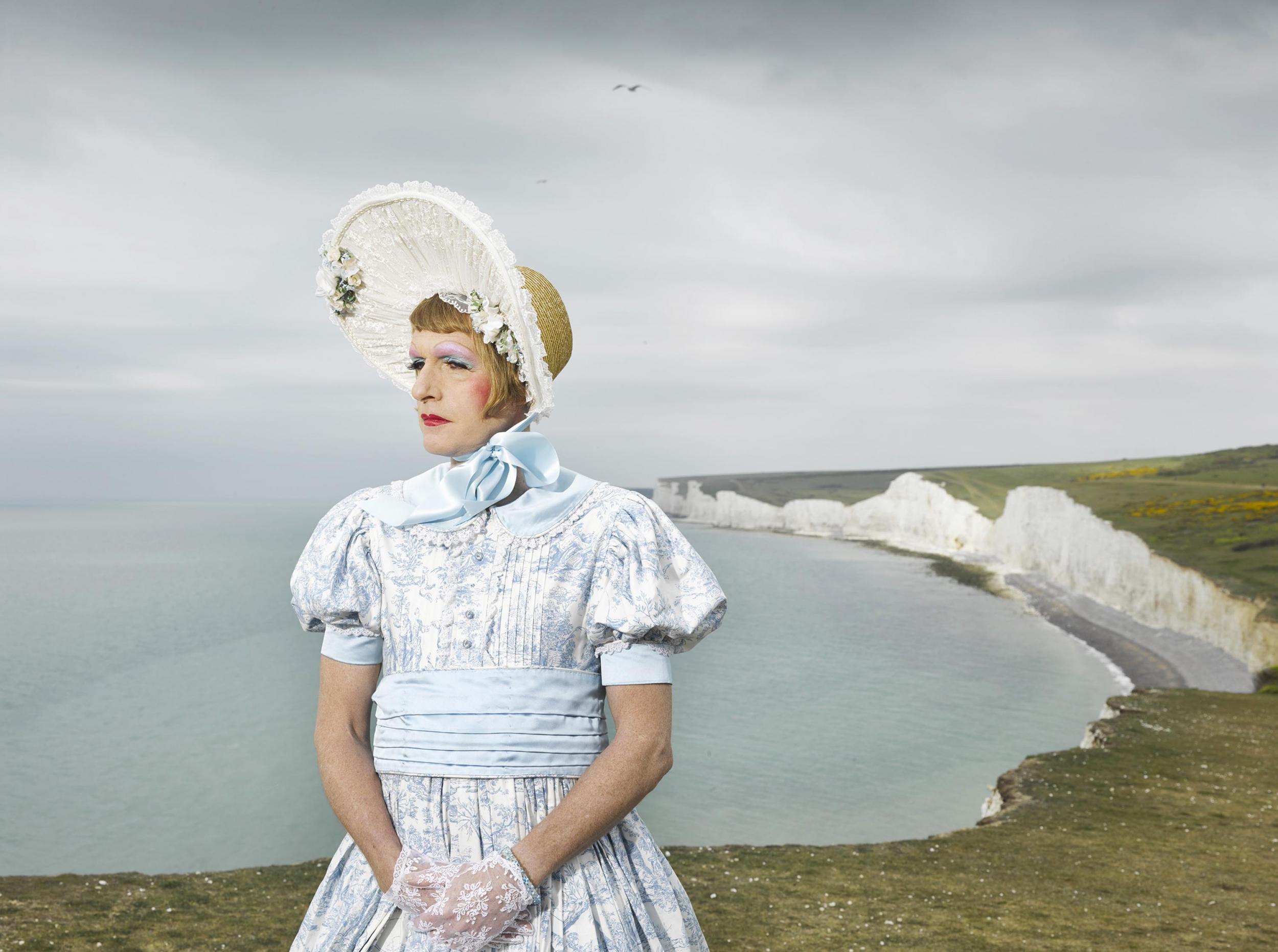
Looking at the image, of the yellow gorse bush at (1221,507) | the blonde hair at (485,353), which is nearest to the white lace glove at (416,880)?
the blonde hair at (485,353)

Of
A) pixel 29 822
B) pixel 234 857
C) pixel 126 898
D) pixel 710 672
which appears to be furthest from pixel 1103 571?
pixel 126 898

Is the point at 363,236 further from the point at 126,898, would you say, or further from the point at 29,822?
the point at 29,822

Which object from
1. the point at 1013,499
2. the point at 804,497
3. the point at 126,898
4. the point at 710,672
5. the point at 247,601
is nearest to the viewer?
the point at 126,898

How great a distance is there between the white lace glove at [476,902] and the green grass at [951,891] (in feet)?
10.2

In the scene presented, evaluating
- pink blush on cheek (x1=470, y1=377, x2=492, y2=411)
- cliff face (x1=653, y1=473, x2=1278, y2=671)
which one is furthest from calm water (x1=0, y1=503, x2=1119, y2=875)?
pink blush on cheek (x1=470, y1=377, x2=492, y2=411)

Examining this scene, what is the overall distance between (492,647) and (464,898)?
333mm

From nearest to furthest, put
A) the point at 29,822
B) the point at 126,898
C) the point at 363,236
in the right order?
the point at 363,236
the point at 126,898
the point at 29,822

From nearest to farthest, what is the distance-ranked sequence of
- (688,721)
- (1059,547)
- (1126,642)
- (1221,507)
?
1. (688,721)
2. (1126,642)
3. (1221,507)
4. (1059,547)

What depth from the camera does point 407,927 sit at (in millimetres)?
1384

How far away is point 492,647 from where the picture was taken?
1395 mm

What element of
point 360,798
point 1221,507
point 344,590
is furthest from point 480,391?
point 1221,507

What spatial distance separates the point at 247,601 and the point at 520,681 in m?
52.1

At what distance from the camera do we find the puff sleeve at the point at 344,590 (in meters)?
1.45

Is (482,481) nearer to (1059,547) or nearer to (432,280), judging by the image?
(432,280)
